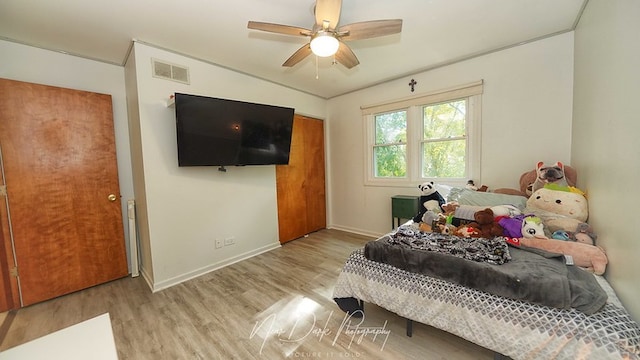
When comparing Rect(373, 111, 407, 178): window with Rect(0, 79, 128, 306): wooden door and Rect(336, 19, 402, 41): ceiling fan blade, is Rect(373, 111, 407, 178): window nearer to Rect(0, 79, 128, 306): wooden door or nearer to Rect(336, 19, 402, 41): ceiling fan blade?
Rect(336, 19, 402, 41): ceiling fan blade

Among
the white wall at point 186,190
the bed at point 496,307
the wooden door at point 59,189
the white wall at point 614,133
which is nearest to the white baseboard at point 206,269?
the white wall at point 186,190

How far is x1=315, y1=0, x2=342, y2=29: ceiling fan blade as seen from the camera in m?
1.45

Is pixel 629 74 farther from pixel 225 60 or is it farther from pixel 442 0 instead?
pixel 225 60

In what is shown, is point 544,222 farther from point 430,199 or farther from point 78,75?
point 78,75

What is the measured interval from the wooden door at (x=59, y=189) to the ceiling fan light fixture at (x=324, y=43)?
2349mm

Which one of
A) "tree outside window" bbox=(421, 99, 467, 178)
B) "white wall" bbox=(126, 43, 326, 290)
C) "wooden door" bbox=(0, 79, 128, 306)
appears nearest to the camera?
"wooden door" bbox=(0, 79, 128, 306)

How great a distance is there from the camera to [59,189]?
2.21m

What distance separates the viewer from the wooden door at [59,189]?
6.65 feet

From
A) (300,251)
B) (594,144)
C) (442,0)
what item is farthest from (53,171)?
(594,144)

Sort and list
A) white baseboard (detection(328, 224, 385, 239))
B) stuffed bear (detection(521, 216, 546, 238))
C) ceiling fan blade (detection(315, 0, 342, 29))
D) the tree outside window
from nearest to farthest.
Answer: ceiling fan blade (detection(315, 0, 342, 29)) < stuffed bear (detection(521, 216, 546, 238)) < the tree outside window < white baseboard (detection(328, 224, 385, 239))

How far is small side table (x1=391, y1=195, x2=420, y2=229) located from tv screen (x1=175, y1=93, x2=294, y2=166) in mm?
1736

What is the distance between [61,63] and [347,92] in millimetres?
3481

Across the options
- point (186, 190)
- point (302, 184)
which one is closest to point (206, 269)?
point (186, 190)

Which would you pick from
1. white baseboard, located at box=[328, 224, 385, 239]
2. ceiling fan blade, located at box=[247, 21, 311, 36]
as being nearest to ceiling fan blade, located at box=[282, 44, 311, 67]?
ceiling fan blade, located at box=[247, 21, 311, 36]
